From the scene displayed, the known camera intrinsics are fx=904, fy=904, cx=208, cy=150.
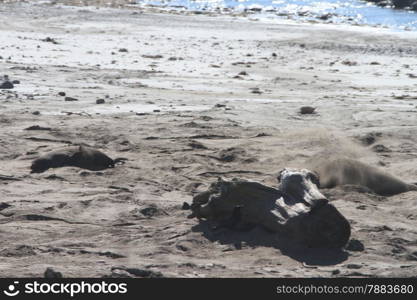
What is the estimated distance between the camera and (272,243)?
6266 millimetres

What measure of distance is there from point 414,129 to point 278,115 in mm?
1842

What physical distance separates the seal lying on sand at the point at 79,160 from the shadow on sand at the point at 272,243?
2.18 m

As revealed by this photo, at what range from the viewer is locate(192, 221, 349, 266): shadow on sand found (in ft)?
19.7

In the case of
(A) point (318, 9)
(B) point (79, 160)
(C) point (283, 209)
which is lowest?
(A) point (318, 9)

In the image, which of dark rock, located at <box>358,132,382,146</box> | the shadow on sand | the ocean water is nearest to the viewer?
the shadow on sand

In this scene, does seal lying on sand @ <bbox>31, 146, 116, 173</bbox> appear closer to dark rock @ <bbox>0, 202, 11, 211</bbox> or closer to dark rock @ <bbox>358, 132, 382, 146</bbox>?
dark rock @ <bbox>0, 202, 11, 211</bbox>

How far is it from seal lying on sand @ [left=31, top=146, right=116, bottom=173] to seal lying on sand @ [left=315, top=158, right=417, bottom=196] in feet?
6.84

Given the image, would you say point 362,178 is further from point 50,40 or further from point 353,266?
point 50,40

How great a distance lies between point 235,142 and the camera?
1003cm

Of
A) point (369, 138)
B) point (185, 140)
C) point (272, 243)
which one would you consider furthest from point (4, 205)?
point (369, 138)

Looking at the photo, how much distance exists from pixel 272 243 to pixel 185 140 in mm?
3949

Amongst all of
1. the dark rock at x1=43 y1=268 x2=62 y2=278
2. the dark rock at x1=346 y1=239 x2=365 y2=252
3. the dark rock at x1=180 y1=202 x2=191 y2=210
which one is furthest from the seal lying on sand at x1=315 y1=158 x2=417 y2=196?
the dark rock at x1=43 y1=268 x2=62 y2=278

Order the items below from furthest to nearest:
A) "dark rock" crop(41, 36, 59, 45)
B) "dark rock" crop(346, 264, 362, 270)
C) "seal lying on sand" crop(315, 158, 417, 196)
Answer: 1. "dark rock" crop(41, 36, 59, 45)
2. "seal lying on sand" crop(315, 158, 417, 196)
3. "dark rock" crop(346, 264, 362, 270)

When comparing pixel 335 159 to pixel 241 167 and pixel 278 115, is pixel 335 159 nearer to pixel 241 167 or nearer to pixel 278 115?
pixel 241 167
